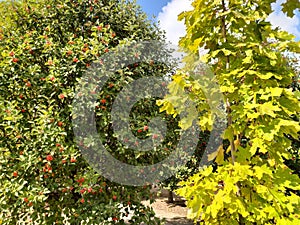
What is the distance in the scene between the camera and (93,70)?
201 inches

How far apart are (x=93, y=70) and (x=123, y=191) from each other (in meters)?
2.41

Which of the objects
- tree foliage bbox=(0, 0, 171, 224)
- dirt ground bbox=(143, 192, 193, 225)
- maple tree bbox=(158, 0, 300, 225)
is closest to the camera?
maple tree bbox=(158, 0, 300, 225)

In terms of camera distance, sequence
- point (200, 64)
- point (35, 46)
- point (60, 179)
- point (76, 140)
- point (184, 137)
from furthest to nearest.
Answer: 1. point (184, 137)
2. point (35, 46)
3. point (60, 179)
4. point (76, 140)
5. point (200, 64)

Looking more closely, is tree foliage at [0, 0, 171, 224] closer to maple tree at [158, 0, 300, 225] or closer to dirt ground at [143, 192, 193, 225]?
maple tree at [158, 0, 300, 225]

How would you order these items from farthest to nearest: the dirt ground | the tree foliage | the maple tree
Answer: the dirt ground < the tree foliage < the maple tree

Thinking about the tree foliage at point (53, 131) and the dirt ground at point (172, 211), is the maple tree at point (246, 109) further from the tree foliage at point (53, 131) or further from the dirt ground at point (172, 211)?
the dirt ground at point (172, 211)

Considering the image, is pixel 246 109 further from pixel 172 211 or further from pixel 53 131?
pixel 172 211

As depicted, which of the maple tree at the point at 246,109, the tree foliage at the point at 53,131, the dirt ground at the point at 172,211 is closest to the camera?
the maple tree at the point at 246,109

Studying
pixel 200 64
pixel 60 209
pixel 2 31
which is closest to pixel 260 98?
pixel 200 64

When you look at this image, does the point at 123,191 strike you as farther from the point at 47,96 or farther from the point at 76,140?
the point at 47,96

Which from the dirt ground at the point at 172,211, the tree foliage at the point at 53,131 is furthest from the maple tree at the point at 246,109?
the dirt ground at the point at 172,211

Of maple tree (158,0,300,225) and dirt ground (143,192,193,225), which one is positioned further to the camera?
dirt ground (143,192,193,225)

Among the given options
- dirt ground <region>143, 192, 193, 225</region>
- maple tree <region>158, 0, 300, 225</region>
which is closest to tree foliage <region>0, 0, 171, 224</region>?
maple tree <region>158, 0, 300, 225</region>

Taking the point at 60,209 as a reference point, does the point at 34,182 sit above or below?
above
